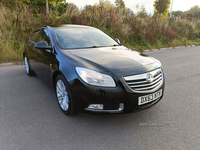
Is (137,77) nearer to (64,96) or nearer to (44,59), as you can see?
(64,96)

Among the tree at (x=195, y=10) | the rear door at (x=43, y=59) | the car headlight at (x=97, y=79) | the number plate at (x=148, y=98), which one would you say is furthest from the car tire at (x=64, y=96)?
the tree at (x=195, y=10)

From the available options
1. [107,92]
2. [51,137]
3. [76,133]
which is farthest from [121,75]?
[51,137]

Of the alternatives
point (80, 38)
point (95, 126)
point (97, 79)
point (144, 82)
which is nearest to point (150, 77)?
point (144, 82)

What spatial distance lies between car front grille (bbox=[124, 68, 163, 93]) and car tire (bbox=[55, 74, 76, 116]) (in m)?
0.92

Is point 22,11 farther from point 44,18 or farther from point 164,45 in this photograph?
point 164,45

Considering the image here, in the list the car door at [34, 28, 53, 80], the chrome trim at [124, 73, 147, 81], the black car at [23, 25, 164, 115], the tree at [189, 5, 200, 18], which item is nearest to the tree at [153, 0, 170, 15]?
the car door at [34, 28, 53, 80]

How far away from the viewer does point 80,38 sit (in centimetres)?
347

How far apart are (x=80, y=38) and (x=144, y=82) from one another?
1798mm

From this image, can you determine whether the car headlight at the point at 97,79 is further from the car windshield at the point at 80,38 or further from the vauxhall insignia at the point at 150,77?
the car windshield at the point at 80,38

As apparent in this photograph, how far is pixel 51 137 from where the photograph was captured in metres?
2.19

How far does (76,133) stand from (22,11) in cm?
817

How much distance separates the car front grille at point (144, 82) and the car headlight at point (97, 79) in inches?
8.9

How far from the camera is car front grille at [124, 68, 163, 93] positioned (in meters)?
2.24

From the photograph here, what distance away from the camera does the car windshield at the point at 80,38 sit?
3226 millimetres
